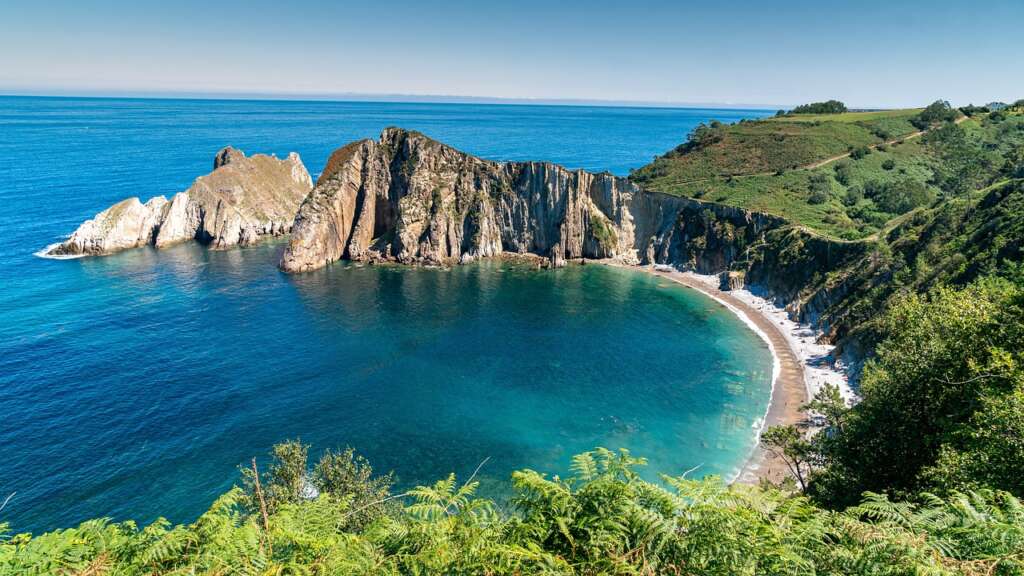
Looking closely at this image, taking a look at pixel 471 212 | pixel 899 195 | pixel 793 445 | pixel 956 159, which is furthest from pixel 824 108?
pixel 793 445

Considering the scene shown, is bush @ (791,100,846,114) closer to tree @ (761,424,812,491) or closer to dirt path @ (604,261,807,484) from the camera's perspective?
dirt path @ (604,261,807,484)

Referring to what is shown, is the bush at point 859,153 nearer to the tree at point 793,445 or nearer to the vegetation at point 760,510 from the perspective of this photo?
the vegetation at point 760,510

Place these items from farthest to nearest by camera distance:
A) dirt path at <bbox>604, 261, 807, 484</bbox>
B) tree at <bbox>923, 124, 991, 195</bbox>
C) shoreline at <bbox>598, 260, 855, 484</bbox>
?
1. tree at <bbox>923, 124, 991, 195</bbox>
2. shoreline at <bbox>598, 260, 855, 484</bbox>
3. dirt path at <bbox>604, 261, 807, 484</bbox>

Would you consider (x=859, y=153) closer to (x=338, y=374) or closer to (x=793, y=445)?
(x=793, y=445)

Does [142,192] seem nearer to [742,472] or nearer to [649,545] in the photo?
[742,472]

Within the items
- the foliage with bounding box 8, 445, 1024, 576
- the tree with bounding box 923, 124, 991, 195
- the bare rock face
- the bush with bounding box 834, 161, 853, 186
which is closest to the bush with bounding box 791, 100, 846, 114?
the tree with bounding box 923, 124, 991, 195

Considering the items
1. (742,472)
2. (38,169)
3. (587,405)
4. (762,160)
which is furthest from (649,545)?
(38,169)
